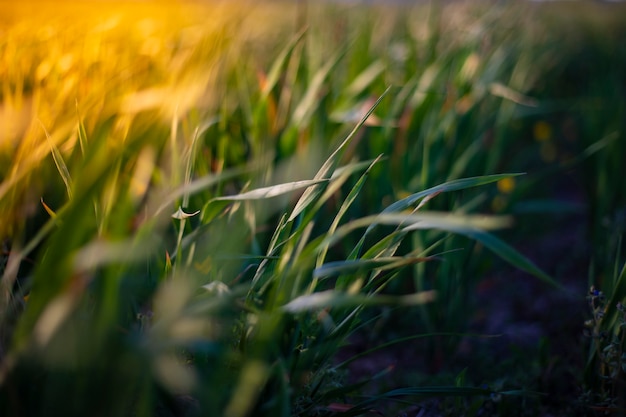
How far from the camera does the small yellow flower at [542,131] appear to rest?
8.30 ft

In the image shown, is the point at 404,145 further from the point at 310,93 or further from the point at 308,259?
the point at 308,259

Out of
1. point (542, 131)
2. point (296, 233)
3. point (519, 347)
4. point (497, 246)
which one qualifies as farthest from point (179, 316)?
point (542, 131)

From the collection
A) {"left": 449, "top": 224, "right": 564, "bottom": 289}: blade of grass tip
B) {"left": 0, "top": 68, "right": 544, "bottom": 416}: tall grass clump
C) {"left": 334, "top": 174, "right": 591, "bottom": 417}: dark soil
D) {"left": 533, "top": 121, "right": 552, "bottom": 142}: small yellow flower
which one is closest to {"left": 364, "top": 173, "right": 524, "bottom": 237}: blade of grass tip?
{"left": 0, "top": 68, "right": 544, "bottom": 416}: tall grass clump

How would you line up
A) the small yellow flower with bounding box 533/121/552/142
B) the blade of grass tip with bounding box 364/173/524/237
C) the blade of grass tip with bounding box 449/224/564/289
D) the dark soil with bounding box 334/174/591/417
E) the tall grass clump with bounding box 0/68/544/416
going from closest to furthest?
the tall grass clump with bounding box 0/68/544/416
the blade of grass tip with bounding box 449/224/564/289
the blade of grass tip with bounding box 364/173/524/237
the dark soil with bounding box 334/174/591/417
the small yellow flower with bounding box 533/121/552/142

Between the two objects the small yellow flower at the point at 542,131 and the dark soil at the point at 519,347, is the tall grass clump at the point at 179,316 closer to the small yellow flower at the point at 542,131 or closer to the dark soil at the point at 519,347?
the dark soil at the point at 519,347

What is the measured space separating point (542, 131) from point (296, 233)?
2151mm

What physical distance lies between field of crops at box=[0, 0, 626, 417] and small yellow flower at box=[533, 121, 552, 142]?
3 centimetres

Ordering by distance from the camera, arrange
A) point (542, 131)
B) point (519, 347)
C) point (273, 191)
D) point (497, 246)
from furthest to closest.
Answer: point (542, 131)
point (519, 347)
point (273, 191)
point (497, 246)

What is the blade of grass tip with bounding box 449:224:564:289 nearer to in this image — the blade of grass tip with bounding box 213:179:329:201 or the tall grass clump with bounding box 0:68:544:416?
the tall grass clump with bounding box 0:68:544:416

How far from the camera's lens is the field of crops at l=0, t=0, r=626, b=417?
63cm

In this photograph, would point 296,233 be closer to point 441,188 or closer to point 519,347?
point 441,188

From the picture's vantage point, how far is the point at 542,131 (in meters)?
2.58

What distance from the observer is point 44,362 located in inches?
24.3

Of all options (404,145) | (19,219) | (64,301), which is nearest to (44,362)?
(64,301)
